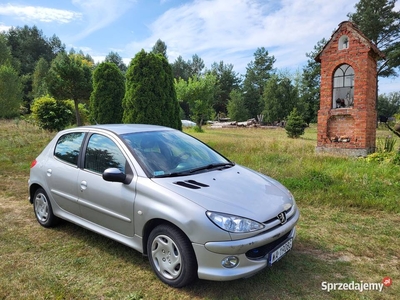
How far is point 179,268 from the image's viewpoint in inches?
105

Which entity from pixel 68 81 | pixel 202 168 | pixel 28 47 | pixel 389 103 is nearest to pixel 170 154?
pixel 202 168

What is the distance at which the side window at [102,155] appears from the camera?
3299 mm

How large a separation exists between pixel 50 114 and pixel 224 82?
149 ft

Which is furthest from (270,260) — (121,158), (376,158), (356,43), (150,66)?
(150,66)

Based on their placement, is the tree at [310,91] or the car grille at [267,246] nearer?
the car grille at [267,246]

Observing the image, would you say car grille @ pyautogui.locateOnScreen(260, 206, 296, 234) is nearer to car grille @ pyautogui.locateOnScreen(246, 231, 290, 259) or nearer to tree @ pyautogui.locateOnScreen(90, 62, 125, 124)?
car grille @ pyautogui.locateOnScreen(246, 231, 290, 259)

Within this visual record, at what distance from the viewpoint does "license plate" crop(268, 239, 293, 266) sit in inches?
104

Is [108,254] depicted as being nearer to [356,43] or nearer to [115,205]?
[115,205]

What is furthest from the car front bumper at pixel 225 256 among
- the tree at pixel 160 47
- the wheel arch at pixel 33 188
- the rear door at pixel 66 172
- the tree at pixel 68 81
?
the tree at pixel 160 47

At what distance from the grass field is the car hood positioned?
2.43 ft

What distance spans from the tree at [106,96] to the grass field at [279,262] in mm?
8941

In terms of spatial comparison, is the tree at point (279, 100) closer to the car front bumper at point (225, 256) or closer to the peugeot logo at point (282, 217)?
the peugeot logo at point (282, 217)

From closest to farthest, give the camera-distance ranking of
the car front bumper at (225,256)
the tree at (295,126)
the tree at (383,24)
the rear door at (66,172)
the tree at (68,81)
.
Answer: the car front bumper at (225,256)
the rear door at (66,172)
the tree at (68,81)
the tree at (295,126)
the tree at (383,24)

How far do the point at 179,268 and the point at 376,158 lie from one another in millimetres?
7322
